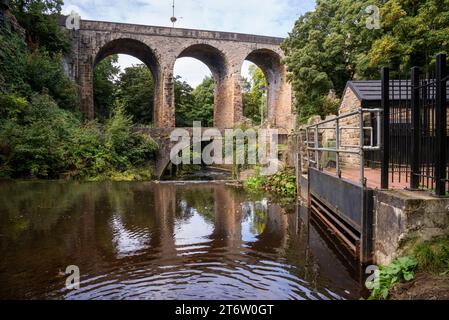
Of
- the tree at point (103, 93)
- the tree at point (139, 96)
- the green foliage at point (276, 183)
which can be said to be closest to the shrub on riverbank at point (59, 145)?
the green foliage at point (276, 183)

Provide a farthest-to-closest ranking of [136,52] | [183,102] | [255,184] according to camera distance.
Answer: [183,102] → [136,52] → [255,184]

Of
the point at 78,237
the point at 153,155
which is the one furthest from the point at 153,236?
the point at 153,155

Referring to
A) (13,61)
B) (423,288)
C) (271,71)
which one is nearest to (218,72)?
(271,71)

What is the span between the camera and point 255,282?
350 centimetres

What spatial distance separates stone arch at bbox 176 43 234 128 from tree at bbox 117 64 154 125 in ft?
22.8

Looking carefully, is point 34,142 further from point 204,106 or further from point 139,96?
point 204,106

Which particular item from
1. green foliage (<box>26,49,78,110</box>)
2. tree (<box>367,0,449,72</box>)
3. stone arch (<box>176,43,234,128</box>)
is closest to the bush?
green foliage (<box>26,49,78,110</box>)

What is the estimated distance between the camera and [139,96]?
30.4 meters

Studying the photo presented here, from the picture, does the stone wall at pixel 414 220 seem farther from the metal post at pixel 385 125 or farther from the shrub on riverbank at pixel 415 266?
the metal post at pixel 385 125

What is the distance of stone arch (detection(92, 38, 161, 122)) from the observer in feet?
70.1

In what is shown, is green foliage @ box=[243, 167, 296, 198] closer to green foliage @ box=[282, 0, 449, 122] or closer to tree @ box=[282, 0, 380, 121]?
green foliage @ box=[282, 0, 449, 122]

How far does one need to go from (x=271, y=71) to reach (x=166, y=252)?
23464 millimetres

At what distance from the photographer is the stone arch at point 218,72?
23.2 metres

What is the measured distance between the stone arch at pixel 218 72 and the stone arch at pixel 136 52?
162cm
